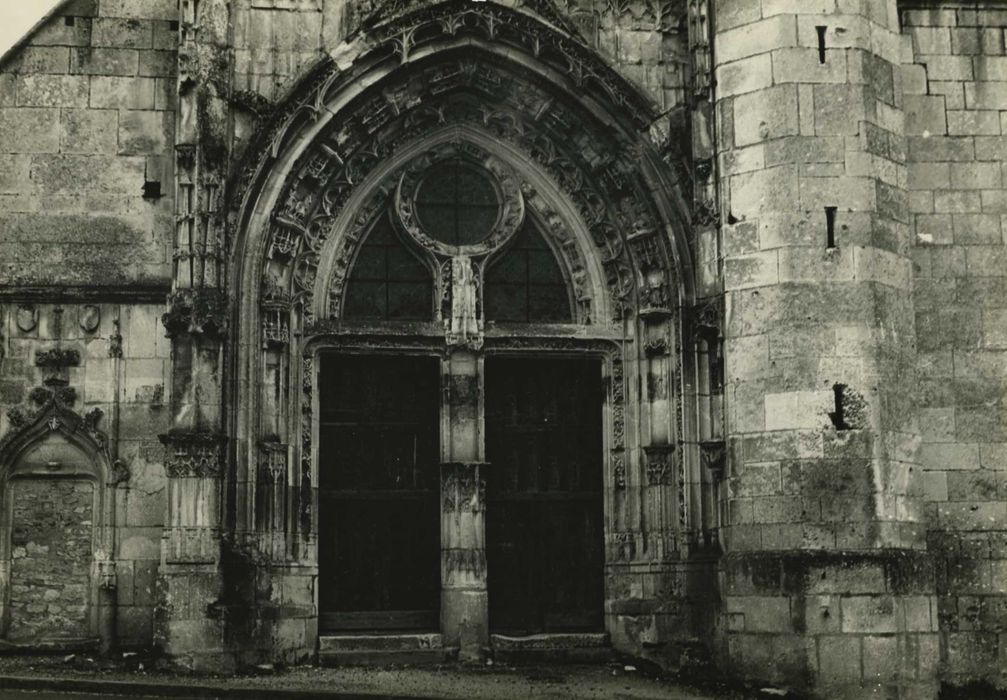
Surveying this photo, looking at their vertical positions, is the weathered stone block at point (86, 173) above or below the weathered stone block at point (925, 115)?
below

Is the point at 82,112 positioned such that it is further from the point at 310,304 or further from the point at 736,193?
the point at 736,193

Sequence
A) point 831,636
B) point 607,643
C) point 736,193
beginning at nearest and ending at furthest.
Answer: point 831,636
point 736,193
point 607,643

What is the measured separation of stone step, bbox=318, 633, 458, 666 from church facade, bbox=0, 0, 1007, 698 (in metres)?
0.04

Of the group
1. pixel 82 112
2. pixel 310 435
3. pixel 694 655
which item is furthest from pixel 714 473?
pixel 82 112

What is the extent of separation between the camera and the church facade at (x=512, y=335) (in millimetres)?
15703

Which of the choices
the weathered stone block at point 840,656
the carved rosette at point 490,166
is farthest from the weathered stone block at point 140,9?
the weathered stone block at point 840,656

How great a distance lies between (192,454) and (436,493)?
2.97 m

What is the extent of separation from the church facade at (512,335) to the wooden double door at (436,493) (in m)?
0.04

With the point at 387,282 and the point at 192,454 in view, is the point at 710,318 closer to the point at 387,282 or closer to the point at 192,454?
the point at 387,282

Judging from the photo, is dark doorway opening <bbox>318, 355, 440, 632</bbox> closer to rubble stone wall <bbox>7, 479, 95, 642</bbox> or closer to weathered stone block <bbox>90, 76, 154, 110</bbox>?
rubble stone wall <bbox>7, 479, 95, 642</bbox>

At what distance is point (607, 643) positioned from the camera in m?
17.3

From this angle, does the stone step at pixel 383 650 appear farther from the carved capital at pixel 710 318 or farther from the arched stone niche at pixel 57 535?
the carved capital at pixel 710 318

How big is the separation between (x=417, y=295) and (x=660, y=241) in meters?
2.79

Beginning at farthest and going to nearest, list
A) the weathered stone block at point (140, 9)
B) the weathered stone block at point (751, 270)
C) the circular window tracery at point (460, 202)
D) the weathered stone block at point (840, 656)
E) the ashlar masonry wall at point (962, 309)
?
the circular window tracery at point (460, 202), the weathered stone block at point (140, 9), the ashlar masonry wall at point (962, 309), the weathered stone block at point (751, 270), the weathered stone block at point (840, 656)
